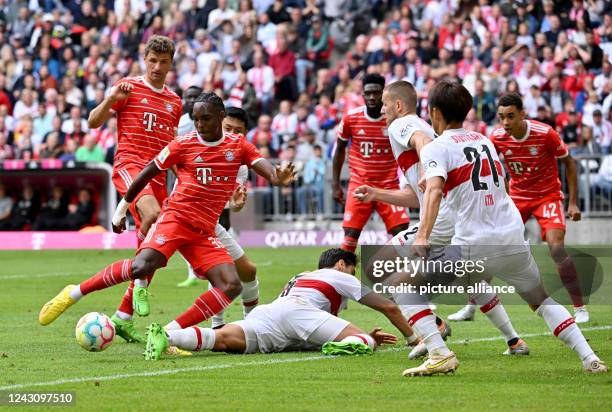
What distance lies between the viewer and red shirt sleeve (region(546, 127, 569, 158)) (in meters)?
13.2

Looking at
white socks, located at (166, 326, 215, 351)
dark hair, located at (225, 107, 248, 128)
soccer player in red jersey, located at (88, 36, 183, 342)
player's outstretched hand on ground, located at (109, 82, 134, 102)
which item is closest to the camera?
white socks, located at (166, 326, 215, 351)

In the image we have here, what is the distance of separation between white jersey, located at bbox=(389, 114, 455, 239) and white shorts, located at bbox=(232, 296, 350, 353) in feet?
3.72

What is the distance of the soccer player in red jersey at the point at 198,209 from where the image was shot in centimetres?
1041

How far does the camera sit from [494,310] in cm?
1004

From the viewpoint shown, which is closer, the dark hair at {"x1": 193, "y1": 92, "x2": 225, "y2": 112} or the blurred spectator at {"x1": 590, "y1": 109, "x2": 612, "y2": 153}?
the dark hair at {"x1": 193, "y1": 92, "x2": 225, "y2": 112}

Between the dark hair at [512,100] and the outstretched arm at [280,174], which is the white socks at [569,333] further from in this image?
the dark hair at [512,100]

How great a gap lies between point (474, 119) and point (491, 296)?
14414mm

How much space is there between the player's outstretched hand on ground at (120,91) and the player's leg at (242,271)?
154 centimetres

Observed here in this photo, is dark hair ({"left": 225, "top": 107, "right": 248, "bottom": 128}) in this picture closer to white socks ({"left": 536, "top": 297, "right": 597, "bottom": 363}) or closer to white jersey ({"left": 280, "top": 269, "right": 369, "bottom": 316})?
white jersey ({"left": 280, "top": 269, "right": 369, "bottom": 316})

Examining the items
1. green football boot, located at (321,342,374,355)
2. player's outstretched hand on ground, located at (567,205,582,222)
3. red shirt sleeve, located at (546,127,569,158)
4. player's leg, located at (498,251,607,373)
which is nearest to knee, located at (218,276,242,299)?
green football boot, located at (321,342,374,355)

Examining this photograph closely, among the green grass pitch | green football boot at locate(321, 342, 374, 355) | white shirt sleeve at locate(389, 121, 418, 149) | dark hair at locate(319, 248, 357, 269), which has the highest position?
white shirt sleeve at locate(389, 121, 418, 149)

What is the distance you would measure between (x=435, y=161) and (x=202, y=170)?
2692 millimetres

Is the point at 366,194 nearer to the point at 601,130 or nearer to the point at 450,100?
the point at 450,100

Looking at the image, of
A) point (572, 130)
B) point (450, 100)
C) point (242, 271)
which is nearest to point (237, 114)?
point (242, 271)
